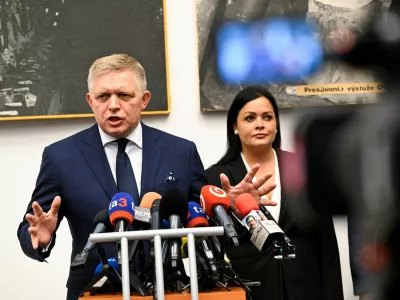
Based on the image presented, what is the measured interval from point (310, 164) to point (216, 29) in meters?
3.05

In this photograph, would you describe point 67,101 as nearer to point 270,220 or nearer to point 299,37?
point 299,37

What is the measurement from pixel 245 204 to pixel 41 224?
633 mm

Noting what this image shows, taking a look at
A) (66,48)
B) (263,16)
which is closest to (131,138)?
(66,48)

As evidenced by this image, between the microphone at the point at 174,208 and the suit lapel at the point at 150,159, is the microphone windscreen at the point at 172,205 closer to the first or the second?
the microphone at the point at 174,208

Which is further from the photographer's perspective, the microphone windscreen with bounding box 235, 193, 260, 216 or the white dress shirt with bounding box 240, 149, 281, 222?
the white dress shirt with bounding box 240, 149, 281, 222

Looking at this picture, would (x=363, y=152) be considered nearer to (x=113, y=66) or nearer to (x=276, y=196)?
(x=113, y=66)

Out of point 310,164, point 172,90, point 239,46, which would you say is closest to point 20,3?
point 172,90

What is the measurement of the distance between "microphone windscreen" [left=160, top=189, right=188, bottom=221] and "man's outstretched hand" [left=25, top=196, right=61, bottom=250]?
449 mm

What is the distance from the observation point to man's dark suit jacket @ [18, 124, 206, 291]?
6.64ft

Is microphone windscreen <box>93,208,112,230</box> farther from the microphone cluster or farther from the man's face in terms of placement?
the man's face

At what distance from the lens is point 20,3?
11.4 ft

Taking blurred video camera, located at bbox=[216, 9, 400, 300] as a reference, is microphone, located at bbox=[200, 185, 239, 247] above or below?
below

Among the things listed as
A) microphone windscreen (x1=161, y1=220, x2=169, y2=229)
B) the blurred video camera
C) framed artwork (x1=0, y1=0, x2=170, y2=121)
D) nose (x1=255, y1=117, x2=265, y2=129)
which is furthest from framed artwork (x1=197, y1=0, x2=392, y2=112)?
the blurred video camera

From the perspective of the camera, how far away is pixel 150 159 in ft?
6.91
